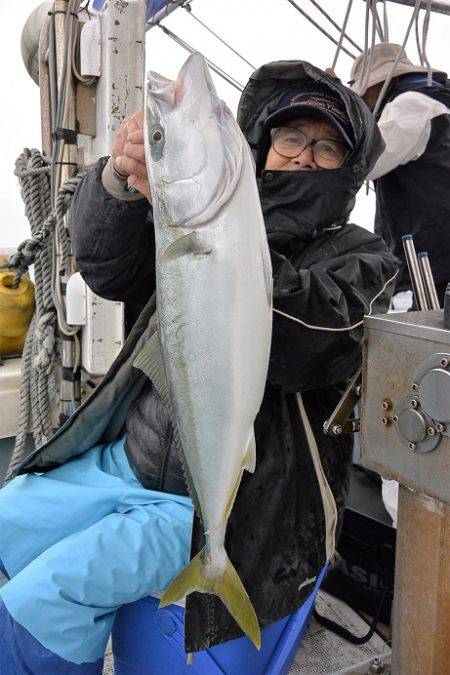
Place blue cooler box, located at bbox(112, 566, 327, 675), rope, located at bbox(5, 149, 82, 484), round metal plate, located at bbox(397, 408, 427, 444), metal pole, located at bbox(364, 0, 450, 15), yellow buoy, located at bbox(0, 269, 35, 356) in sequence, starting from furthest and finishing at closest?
1. yellow buoy, located at bbox(0, 269, 35, 356)
2. metal pole, located at bbox(364, 0, 450, 15)
3. rope, located at bbox(5, 149, 82, 484)
4. blue cooler box, located at bbox(112, 566, 327, 675)
5. round metal plate, located at bbox(397, 408, 427, 444)

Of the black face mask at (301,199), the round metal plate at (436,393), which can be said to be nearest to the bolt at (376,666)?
the round metal plate at (436,393)

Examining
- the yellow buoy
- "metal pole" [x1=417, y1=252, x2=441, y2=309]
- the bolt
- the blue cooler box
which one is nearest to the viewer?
"metal pole" [x1=417, y1=252, x2=441, y2=309]

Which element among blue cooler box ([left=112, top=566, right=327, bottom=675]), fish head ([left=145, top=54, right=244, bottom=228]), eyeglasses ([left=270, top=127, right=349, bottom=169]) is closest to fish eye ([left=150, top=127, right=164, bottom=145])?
fish head ([left=145, top=54, right=244, bottom=228])

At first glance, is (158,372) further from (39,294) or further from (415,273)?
(39,294)

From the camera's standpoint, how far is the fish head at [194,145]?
1022 mm

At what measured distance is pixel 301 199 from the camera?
5.65 ft

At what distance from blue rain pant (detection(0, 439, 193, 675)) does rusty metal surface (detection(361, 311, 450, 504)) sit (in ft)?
2.41

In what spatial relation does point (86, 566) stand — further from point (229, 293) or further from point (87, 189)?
point (87, 189)

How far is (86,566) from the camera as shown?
62.0 inches

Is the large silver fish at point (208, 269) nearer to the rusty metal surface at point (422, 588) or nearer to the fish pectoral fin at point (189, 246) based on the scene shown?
the fish pectoral fin at point (189, 246)

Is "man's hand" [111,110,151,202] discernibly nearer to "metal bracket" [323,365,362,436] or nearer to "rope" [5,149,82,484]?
"metal bracket" [323,365,362,436]

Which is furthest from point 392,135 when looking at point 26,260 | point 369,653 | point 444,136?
point 369,653

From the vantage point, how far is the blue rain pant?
1.55 m

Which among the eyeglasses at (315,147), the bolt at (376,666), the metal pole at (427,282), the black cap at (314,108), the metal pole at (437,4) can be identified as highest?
the metal pole at (437,4)
